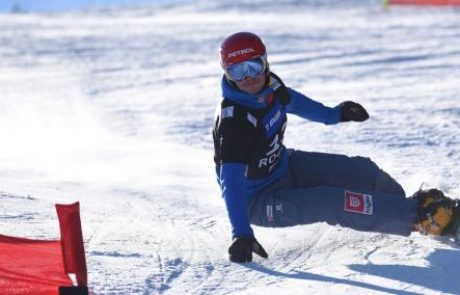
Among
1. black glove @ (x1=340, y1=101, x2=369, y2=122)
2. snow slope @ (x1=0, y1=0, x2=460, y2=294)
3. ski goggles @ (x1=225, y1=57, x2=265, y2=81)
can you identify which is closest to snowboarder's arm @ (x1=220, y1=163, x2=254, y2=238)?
snow slope @ (x1=0, y1=0, x2=460, y2=294)

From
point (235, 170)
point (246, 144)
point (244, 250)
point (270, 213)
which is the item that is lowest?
point (244, 250)

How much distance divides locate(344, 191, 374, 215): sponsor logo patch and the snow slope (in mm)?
205

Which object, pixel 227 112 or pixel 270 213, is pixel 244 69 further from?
pixel 270 213

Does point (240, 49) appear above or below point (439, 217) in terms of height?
above

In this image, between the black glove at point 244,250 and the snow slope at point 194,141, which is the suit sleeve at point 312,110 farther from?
the black glove at point 244,250

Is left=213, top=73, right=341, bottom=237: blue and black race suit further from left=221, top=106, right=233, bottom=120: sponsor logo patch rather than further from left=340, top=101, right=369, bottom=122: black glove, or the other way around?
left=340, top=101, right=369, bottom=122: black glove

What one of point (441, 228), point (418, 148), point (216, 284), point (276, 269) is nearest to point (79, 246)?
point (216, 284)

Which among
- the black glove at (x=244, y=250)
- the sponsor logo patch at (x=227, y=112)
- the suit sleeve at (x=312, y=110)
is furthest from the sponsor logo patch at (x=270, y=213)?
the suit sleeve at (x=312, y=110)

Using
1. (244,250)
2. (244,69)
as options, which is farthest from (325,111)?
(244,250)

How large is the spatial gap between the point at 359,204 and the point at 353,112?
92 centimetres

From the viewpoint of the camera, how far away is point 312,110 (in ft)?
15.5

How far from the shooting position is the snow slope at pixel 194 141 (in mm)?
3732

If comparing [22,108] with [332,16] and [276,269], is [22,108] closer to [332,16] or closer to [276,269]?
[276,269]

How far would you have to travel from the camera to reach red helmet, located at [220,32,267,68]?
404 cm
